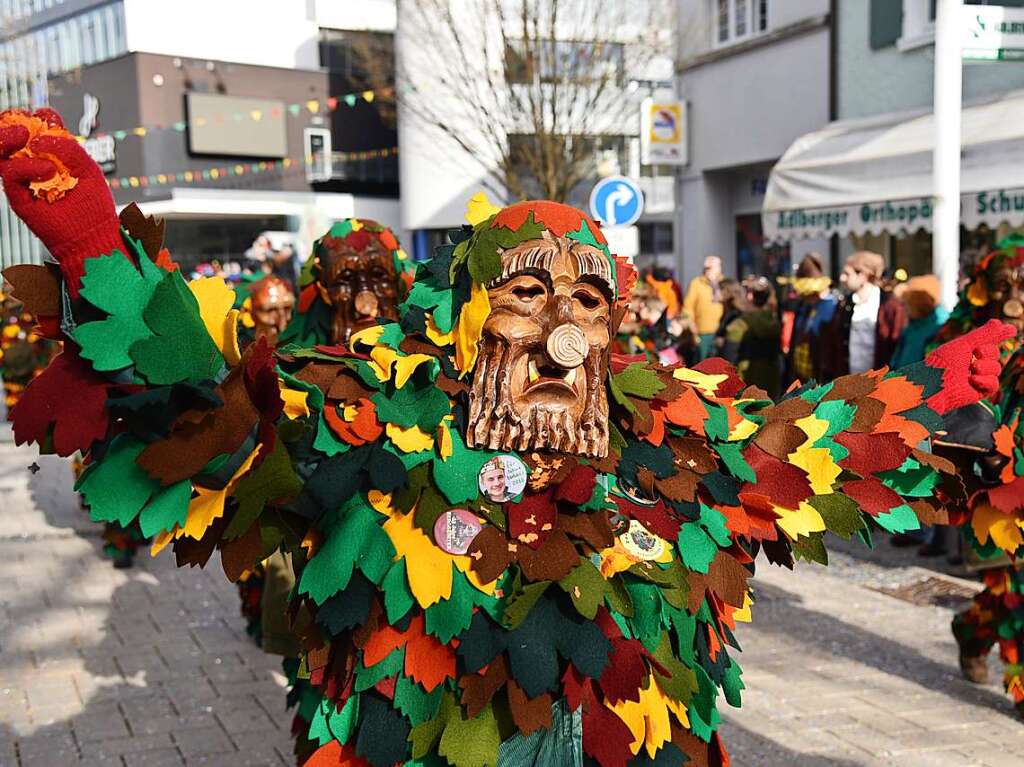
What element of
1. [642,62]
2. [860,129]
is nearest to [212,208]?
[642,62]

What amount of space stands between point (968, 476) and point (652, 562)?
1.56m

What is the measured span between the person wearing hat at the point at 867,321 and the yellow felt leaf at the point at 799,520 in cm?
502

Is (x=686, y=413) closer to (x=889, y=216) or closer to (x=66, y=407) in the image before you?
(x=66, y=407)

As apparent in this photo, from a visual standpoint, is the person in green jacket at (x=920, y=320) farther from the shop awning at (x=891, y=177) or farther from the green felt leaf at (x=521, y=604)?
the green felt leaf at (x=521, y=604)

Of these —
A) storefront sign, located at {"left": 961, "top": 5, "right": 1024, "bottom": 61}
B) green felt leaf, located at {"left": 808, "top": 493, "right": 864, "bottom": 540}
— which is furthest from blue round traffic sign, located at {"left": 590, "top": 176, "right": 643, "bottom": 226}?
green felt leaf, located at {"left": 808, "top": 493, "right": 864, "bottom": 540}

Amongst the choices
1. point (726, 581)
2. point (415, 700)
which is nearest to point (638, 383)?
point (726, 581)

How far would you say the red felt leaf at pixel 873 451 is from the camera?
7.98 feet

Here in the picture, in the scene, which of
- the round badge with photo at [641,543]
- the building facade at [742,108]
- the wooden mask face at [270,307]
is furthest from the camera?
the building facade at [742,108]

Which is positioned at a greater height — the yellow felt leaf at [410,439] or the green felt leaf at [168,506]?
the yellow felt leaf at [410,439]

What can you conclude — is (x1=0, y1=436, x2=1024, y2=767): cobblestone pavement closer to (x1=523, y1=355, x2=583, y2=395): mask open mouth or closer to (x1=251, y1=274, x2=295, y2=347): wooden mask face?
(x1=251, y1=274, x2=295, y2=347): wooden mask face

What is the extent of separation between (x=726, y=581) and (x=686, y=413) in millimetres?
370

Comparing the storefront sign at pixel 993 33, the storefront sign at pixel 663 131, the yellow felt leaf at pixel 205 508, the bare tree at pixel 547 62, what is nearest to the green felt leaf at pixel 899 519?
the yellow felt leaf at pixel 205 508

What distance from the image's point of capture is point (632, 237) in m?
8.70

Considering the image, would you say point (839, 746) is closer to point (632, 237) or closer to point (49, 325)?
point (49, 325)
